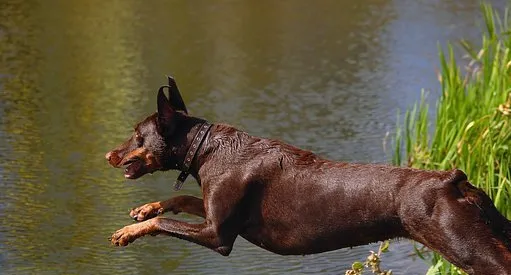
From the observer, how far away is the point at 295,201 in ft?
21.1

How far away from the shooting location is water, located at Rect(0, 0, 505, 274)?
9.53 metres

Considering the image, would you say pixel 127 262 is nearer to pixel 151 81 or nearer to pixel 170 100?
pixel 170 100

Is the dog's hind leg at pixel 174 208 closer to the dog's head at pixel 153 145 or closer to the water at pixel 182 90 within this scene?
the dog's head at pixel 153 145

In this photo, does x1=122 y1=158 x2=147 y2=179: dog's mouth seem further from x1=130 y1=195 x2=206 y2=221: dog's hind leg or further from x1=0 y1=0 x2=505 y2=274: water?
x1=0 y1=0 x2=505 y2=274: water

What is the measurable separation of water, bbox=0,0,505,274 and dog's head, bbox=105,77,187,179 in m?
2.41

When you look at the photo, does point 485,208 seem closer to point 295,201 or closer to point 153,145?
point 295,201

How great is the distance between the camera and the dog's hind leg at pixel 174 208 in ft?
22.0

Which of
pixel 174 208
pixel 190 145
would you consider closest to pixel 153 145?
pixel 190 145

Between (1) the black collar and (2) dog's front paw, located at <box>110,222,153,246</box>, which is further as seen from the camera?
(1) the black collar

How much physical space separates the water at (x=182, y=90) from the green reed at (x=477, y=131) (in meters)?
0.87

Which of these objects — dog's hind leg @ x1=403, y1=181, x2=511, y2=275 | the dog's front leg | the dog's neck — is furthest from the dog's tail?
the dog's neck

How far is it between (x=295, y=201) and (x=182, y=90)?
835 cm

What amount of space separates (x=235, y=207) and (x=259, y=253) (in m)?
3.12

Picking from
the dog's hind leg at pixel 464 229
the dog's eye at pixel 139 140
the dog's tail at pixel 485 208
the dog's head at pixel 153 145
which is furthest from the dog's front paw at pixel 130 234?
the dog's tail at pixel 485 208
